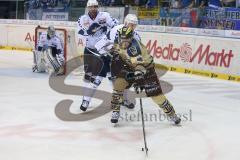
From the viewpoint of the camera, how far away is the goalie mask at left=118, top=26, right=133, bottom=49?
7.46 metres

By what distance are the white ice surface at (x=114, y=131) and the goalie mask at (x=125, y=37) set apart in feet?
4.11

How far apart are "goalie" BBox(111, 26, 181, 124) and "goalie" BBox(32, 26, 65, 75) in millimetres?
6375

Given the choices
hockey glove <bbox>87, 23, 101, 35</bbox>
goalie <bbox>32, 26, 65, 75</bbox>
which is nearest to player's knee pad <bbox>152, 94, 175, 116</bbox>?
hockey glove <bbox>87, 23, 101, 35</bbox>

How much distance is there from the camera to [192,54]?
15055 mm

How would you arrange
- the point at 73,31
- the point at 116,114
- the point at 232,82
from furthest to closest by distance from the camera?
the point at 73,31
the point at 232,82
the point at 116,114

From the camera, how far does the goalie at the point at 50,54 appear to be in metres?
14.1

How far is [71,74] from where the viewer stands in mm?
14312

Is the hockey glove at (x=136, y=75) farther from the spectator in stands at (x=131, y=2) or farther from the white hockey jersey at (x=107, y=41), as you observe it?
the spectator in stands at (x=131, y=2)

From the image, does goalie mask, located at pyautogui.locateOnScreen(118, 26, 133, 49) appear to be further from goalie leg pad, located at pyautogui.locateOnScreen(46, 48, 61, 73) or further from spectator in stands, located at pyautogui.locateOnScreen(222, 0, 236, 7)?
spectator in stands, located at pyautogui.locateOnScreen(222, 0, 236, 7)

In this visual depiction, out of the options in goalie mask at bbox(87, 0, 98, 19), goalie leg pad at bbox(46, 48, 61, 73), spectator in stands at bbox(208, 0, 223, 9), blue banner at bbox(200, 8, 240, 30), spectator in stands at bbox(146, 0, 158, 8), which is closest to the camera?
goalie mask at bbox(87, 0, 98, 19)

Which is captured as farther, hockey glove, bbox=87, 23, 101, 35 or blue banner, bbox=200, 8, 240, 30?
blue banner, bbox=200, 8, 240, 30

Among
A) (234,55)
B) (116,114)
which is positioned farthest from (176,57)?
(116,114)

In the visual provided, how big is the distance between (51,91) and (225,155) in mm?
5672

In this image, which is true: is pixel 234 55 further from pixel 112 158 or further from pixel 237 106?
pixel 112 158
